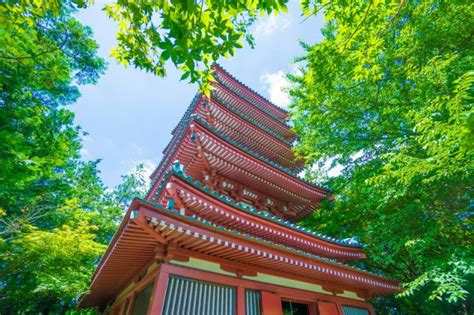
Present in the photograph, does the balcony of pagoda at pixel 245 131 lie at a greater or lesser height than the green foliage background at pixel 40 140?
greater

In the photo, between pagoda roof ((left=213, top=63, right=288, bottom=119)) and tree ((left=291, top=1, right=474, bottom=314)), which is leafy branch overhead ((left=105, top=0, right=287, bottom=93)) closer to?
tree ((left=291, top=1, right=474, bottom=314))

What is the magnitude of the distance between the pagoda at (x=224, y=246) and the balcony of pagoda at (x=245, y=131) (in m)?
0.04

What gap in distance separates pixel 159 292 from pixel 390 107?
25.1 feet

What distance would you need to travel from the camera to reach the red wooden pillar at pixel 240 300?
15.0ft

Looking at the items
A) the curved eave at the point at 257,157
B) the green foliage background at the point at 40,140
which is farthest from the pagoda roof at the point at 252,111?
the green foliage background at the point at 40,140

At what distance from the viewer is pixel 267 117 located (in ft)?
36.4

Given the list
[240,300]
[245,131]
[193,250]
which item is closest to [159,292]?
[193,250]

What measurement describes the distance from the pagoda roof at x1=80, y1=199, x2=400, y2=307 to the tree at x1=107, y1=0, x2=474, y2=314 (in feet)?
5.91

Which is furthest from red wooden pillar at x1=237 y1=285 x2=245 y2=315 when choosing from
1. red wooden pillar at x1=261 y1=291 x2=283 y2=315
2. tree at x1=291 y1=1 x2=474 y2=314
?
tree at x1=291 y1=1 x2=474 y2=314

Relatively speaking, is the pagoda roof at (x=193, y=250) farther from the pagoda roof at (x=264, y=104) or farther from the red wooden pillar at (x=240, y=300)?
the pagoda roof at (x=264, y=104)

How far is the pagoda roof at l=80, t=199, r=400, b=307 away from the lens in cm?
374

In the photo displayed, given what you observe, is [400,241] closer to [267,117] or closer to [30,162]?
[267,117]

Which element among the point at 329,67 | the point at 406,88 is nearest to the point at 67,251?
the point at 329,67

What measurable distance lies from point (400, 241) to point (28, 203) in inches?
530
